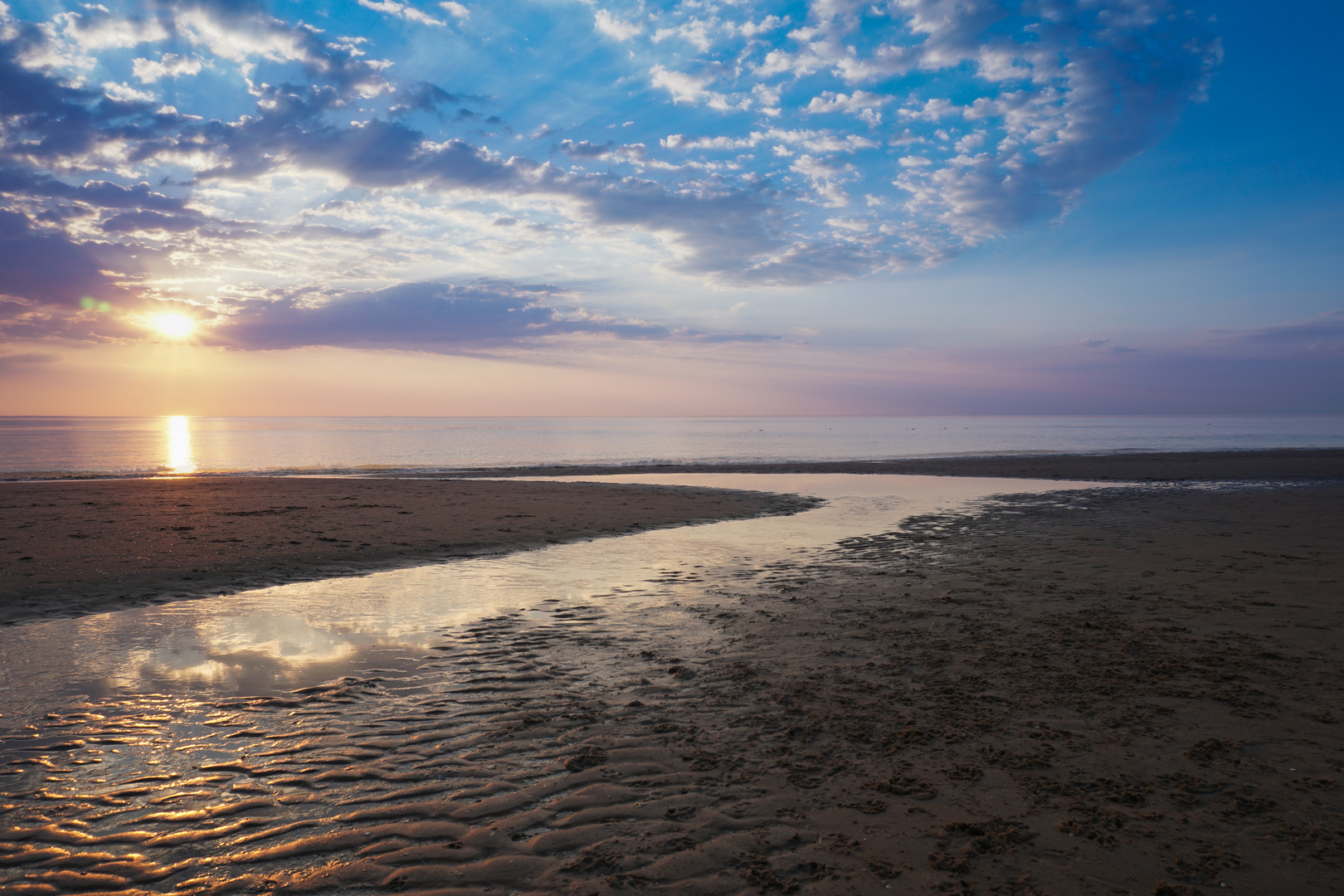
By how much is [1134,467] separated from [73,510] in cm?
5330

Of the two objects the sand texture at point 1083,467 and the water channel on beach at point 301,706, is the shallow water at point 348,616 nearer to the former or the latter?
the water channel on beach at point 301,706

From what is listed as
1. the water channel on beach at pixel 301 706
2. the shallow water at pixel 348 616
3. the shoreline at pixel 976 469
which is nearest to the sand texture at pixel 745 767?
the water channel on beach at pixel 301 706

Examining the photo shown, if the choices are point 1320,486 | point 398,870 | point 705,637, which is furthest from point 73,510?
point 1320,486

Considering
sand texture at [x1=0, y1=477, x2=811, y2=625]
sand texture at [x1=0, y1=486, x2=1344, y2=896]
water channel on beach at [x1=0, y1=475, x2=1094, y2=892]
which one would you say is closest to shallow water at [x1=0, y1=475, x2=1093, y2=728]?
water channel on beach at [x1=0, y1=475, x2=1094, y2=892]

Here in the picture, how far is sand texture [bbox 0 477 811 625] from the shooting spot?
13.3 meters

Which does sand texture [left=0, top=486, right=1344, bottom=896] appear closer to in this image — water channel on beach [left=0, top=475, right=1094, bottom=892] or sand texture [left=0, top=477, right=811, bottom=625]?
water channel on beach [left=0, top=475, right=1094, bottom=892]

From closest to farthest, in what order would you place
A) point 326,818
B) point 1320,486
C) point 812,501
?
point 326,818
point 812,501
point 1320,486

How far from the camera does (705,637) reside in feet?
32.0

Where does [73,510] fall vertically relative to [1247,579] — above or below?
above

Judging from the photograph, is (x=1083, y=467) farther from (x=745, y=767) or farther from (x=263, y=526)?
(x=745, y=767)

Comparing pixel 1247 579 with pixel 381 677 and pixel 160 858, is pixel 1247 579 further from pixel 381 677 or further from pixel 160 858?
pixel 160 858

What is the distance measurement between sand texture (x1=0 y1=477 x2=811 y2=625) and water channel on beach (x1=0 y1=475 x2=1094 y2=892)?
5.92ft

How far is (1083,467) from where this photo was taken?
45094 millimetres

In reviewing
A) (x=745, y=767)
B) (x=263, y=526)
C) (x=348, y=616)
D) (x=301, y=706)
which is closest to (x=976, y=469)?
(x=263, y=526)
